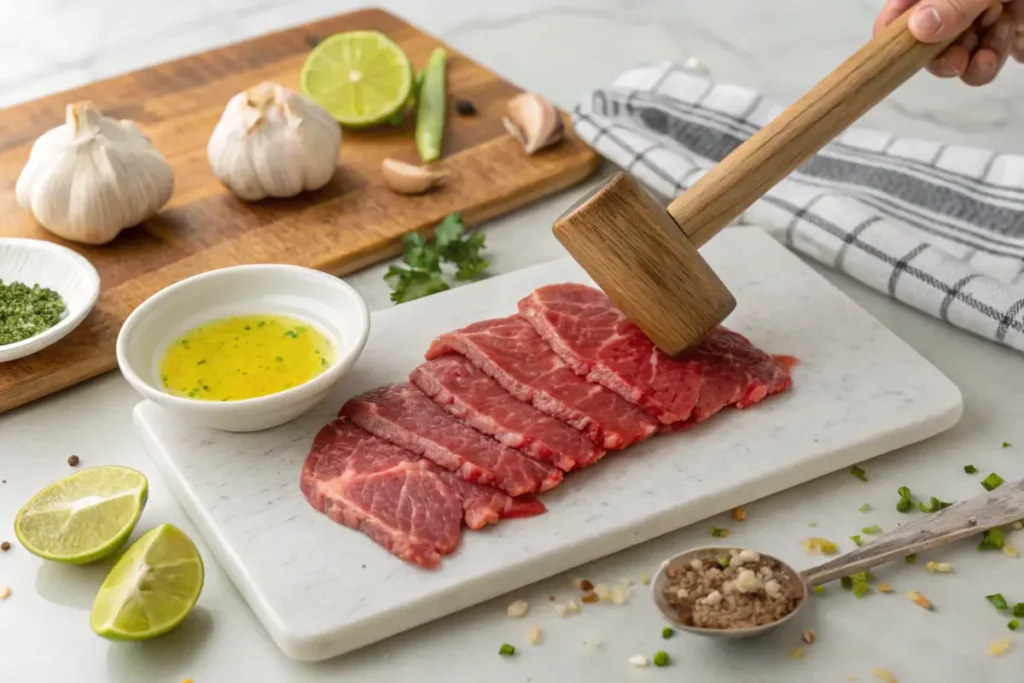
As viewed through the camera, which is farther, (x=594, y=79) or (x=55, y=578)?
(x=594, y=79)

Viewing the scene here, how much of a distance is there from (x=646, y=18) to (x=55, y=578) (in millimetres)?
4242

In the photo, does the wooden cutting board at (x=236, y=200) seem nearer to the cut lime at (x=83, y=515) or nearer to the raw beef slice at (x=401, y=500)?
the cut lime at (x=83, y=515)

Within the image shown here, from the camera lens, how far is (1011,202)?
13.6 feet

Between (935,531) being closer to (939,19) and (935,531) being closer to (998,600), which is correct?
(998,600)

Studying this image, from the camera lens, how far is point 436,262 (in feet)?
12.6

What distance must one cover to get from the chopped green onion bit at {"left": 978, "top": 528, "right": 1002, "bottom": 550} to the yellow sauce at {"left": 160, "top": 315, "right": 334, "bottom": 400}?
1.74m

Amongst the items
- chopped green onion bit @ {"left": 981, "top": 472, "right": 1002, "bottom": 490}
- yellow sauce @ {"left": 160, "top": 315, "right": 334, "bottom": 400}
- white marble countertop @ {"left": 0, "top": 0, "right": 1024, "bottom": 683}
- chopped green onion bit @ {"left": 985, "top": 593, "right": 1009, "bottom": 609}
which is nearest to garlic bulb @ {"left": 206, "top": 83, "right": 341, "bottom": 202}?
white marble countertop @ {"left": 0, "top": 0, "right": 1024, "bottom": 683}

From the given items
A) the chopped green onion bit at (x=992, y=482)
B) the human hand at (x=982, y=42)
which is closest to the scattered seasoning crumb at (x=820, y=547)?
the chopped green onion bit at (x=992, y=482)

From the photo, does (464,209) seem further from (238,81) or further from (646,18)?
(646,18)

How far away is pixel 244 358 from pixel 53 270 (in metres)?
0.86

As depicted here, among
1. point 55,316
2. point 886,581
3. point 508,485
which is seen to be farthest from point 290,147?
point 886,581

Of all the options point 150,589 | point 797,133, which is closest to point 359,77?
point 797,133

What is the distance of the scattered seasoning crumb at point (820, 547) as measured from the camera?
2.84m

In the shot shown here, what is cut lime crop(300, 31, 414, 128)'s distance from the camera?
4645mm
